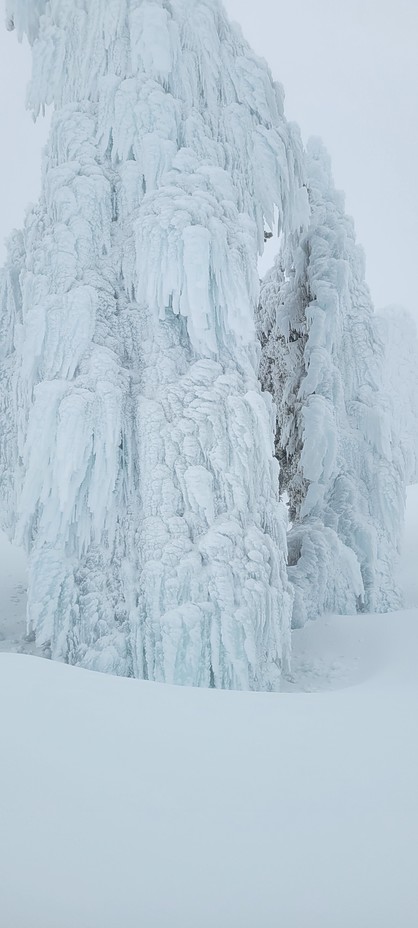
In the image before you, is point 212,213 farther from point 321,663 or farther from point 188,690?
point 321,663

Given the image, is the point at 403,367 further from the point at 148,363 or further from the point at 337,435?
the point at 148,363

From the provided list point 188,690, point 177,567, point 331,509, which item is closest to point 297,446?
point 331,509

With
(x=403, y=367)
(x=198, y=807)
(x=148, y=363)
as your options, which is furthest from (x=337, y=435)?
(x=403, y=367)

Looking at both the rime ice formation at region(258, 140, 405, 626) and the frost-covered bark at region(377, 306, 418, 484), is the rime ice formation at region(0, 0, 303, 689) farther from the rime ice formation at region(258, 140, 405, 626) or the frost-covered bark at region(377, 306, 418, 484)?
the frost-covered bark at region(377, 306, 418, 484)

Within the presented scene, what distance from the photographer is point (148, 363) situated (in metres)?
4.36

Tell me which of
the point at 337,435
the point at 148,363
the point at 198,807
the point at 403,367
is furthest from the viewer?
the point at 403,367

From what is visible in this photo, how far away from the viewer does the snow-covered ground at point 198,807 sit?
1.37m

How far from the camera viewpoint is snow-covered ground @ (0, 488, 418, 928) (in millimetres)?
1367

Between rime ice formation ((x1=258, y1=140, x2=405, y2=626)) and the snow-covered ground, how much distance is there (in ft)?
10.8

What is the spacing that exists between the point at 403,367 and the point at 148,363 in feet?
26.6

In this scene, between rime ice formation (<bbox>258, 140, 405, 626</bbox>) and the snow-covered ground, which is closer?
the snow-covered ground

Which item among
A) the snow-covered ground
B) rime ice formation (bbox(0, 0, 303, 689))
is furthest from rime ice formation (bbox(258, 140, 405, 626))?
the snow-covered ground

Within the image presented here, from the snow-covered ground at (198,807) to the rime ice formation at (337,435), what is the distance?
129 inches

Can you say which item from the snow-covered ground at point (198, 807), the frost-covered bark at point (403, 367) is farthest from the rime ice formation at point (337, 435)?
the frost-covered bark at point (403, 367)
